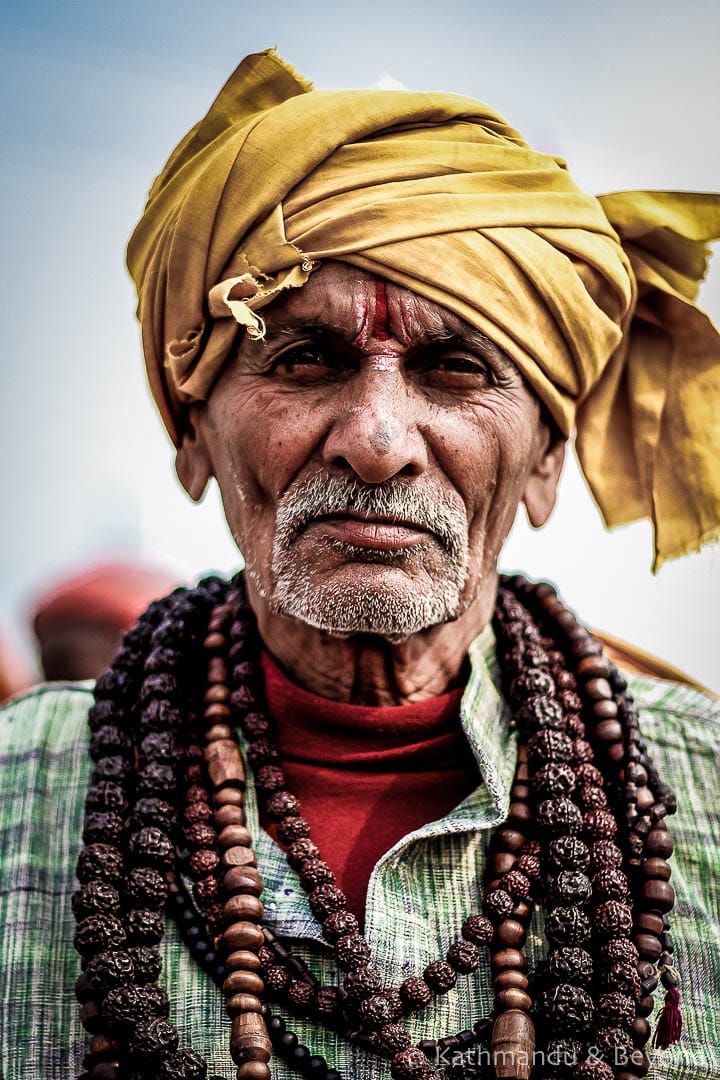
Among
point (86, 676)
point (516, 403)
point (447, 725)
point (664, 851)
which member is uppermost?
point (516, 403)

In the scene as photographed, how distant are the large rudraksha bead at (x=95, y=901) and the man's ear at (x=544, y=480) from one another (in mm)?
1293

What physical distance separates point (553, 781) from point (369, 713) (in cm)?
44

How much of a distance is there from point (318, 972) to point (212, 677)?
710 millimetres

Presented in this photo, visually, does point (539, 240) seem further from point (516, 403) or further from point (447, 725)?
point (447, 725)

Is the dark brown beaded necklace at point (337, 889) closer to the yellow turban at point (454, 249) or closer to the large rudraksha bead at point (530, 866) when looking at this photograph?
the large rudraksha bead at point (530, 866)

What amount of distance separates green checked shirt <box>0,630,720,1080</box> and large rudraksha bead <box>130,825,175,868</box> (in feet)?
0.49

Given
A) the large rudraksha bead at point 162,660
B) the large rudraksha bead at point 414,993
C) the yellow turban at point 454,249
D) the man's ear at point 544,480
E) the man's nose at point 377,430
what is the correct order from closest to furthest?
the large rudraksha bead at point 414,993
the man's nose at point 377,430
the yellow turban at point 454,249
the large rudraksha bead at point 162,660
the man's ear at point 544,480

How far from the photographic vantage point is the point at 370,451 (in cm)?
248

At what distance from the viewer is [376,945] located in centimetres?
244

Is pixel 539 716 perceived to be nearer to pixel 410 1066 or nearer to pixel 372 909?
pixel 372 909

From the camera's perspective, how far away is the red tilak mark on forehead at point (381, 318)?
2586 millimetres

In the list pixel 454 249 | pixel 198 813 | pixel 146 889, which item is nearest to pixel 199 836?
pixel 198 813

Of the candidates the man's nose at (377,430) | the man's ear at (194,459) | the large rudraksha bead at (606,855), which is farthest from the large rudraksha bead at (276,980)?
the man's ear at (194,459)

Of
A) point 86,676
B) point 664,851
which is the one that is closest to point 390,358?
point 664,851
